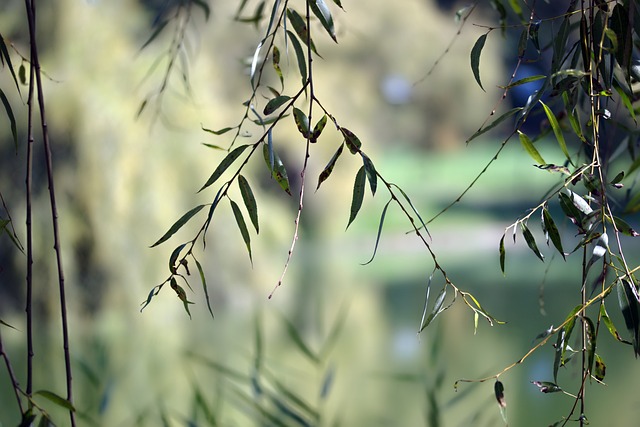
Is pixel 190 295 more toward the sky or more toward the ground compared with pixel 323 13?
more toward the sky

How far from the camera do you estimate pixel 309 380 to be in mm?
2898

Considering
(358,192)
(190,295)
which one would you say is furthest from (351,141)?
(190,295)

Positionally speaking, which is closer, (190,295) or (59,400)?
(59,400)

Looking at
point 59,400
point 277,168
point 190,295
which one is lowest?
point 59,400

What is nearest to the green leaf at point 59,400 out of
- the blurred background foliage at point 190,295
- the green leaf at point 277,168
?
the green leaf at point 277,168

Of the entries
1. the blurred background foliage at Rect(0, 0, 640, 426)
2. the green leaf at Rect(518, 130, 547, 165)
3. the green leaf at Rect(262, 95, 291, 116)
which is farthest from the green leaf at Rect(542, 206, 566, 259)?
the blurred background foliage at Rect(0, 0, 640, 426)

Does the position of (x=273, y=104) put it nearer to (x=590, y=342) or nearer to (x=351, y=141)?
(x=351, y=141)

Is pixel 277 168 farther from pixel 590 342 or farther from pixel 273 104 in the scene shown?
pixel 590 342

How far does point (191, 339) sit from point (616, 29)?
292cm

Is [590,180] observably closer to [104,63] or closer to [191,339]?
[104,63]

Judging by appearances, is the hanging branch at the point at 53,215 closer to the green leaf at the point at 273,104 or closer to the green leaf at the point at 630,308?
the green leaf at the point at 273,104

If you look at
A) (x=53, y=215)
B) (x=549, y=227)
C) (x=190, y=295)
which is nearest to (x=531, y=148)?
(x=549, y=227)

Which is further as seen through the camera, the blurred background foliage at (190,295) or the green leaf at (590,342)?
the blurred background foliage at (190,295)

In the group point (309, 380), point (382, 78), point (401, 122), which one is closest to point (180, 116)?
point (309, 380)
